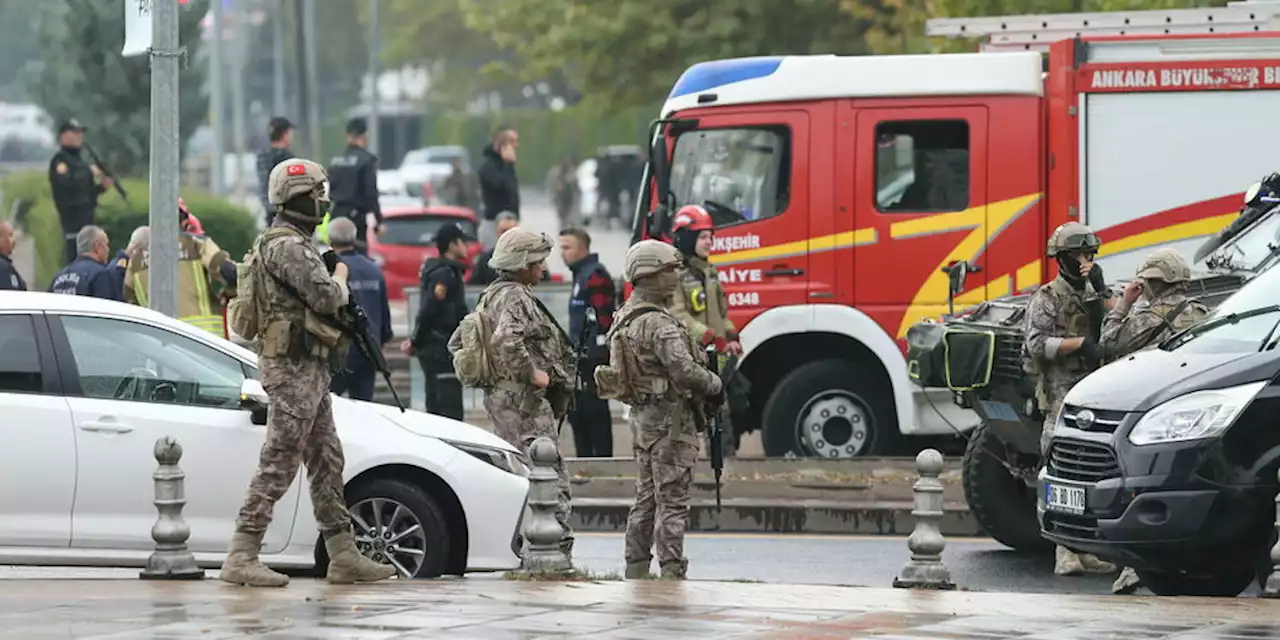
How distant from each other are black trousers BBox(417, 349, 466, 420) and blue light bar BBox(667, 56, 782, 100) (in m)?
2.46

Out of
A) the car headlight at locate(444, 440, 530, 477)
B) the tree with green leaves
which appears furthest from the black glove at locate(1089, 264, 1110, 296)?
the tree with green leaves

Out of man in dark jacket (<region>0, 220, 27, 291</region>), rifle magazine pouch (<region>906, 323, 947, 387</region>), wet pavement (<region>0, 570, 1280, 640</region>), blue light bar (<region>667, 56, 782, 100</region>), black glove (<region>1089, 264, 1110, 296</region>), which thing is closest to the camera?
wet pavement (<region>0, 570, 1280, 640</region>)

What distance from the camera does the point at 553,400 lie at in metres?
11.5

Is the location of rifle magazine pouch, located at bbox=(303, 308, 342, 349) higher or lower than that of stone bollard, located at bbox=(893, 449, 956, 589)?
higher

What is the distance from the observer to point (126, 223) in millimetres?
25875

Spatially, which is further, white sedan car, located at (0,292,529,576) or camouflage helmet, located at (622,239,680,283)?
camouflage helmet, located at (622,239,680,283)

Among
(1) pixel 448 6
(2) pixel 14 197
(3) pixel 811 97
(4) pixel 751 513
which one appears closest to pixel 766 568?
(4) pixel 751 513

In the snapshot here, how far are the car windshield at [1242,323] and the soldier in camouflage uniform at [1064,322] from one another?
3.15 feet

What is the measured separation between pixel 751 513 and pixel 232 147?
250 ft

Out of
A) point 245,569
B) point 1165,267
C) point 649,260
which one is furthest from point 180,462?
point 1165,267

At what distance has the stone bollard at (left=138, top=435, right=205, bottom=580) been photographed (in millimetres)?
10109

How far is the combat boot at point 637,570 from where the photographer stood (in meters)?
11.0

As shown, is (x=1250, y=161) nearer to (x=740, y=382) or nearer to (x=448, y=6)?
(x=740, y=382)

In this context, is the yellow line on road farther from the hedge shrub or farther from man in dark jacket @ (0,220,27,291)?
the hedge shrub
